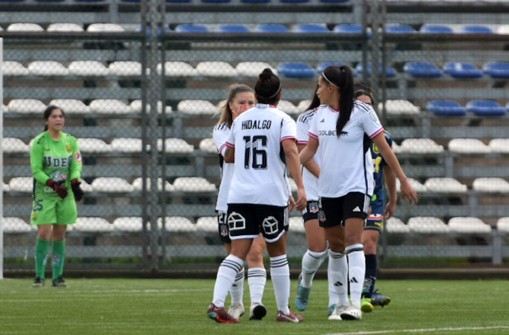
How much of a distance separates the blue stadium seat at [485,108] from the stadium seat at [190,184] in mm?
3788

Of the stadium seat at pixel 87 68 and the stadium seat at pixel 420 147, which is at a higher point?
the stadium seat at pixel 87 68

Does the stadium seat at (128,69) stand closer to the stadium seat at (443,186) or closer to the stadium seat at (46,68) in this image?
the stadium seat at (46,68)

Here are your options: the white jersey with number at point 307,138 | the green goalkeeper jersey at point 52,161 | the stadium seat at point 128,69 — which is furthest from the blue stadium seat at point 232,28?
the white jersey with number at point 307,138

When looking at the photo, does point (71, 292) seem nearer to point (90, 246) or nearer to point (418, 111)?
point (90, 246)

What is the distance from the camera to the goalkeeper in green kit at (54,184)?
1531cm

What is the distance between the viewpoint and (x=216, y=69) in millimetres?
18328

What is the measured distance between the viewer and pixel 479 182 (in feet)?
59.9

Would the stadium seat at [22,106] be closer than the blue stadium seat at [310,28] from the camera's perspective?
Yes

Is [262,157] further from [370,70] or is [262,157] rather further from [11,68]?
[11,68]

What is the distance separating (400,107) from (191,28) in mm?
3319

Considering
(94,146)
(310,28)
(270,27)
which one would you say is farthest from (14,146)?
(310,28)

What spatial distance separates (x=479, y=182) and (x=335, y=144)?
29.4 feet

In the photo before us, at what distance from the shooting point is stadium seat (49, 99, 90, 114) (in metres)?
18.2

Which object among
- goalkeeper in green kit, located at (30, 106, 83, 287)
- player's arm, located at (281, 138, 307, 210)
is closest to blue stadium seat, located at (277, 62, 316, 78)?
goalkeeper in green kit, located at (30, 106, 83, 287)
